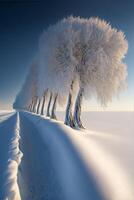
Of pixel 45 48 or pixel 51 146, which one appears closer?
pixel 51 146

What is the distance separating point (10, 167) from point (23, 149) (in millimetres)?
1551

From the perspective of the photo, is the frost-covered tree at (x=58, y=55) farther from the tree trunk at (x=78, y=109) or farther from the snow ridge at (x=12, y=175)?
the snow ridge at (x=12, y=175)

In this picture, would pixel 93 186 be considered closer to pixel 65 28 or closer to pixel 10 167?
pixel 10 167

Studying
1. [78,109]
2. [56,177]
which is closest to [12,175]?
[56,177]

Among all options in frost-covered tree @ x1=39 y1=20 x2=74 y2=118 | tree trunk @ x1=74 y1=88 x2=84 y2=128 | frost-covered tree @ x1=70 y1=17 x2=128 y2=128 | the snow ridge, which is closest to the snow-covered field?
the snow ridge

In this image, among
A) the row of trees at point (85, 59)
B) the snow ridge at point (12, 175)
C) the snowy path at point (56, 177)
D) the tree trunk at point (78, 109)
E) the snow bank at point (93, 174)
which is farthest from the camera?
the tree trunk at point (78, 109)

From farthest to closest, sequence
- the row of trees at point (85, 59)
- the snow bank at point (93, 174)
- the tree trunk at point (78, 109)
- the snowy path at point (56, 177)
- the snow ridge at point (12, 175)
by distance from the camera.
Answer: the tree trunk at point (78, 109) → the row of trees at point (85, 59) → the snow bank at point (93, 174) → the snowy path at point (56, 177) → the snow ridge at point (12, 175)

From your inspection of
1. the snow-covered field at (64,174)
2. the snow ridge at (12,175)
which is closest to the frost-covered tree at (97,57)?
the snow-covered field at (64,174)

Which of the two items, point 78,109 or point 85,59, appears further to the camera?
point 78,109

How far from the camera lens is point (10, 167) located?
4.34 m

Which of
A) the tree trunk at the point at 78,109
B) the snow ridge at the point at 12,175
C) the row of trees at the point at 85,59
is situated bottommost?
the snow ridge at the point at 12,175

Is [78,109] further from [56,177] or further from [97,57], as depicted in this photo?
[56,177]

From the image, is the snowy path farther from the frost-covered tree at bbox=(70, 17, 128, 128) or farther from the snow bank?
the frost-covered tree at bbox=(70, 17, 128, 128)

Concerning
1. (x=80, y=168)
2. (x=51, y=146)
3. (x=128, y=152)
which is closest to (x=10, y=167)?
(x=80, y=168)
